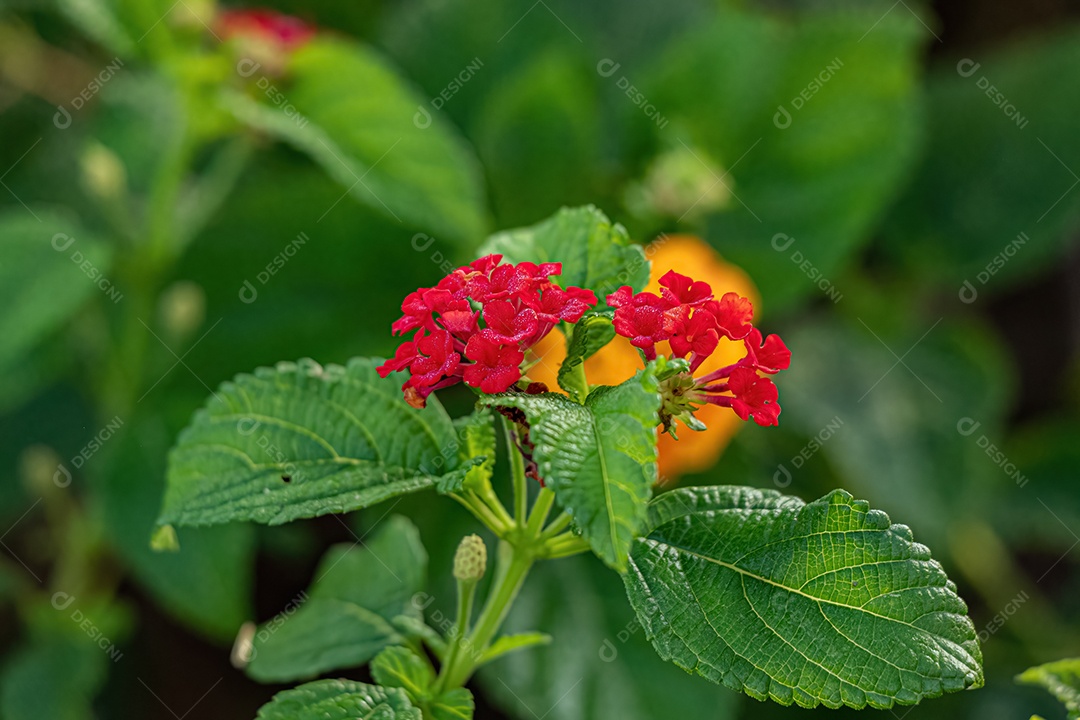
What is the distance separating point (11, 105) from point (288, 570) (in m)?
0.67

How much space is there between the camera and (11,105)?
1240 mm

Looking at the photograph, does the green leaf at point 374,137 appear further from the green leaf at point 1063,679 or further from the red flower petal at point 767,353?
the green leaf at point 1063,679

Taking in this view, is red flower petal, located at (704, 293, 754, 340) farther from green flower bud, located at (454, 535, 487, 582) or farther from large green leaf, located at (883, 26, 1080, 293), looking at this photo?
large green leaf, located at (883, 26, 1080, 293)

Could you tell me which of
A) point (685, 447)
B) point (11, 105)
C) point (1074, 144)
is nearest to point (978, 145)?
point (1074, 144)

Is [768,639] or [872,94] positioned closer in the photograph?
[768,639]

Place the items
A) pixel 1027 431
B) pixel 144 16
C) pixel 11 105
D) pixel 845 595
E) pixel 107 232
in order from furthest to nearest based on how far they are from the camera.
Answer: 1. pixel 1027 431
2. pixel 11 105
3. pixel 107 232
4. pixel 144 16
5. pixel 845 595

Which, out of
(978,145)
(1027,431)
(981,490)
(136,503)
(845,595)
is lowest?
(136,503)

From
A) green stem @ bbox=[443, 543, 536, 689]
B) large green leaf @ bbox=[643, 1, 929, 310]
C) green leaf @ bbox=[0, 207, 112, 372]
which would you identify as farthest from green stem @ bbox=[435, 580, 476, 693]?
large green leaf @ bbox=[643, 1, 929, 310]

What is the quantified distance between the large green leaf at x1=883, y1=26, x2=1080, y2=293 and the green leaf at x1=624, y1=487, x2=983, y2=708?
986 mm

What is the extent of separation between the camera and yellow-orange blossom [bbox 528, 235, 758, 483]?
75 cm

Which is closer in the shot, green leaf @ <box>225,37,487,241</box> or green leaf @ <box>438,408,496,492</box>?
green leaf @ <box>438,408,496,492</box>

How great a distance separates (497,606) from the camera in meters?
0.51

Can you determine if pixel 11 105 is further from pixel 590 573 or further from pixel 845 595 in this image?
pixel 845 595

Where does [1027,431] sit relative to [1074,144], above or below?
below
